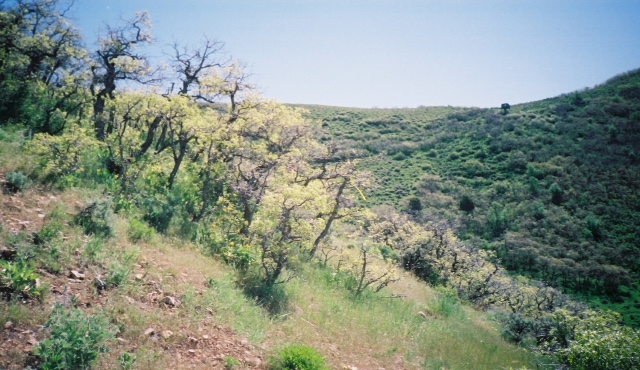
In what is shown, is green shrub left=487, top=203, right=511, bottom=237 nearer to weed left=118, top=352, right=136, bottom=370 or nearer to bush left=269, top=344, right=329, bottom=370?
bush left=269, top=344, right=329, bottom=370

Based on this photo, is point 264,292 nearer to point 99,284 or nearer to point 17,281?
point 99,284

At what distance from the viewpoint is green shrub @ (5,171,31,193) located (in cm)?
663

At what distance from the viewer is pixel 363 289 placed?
11.2 metres

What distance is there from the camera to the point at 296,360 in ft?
17.2

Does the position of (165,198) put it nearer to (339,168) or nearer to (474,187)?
(339,168)

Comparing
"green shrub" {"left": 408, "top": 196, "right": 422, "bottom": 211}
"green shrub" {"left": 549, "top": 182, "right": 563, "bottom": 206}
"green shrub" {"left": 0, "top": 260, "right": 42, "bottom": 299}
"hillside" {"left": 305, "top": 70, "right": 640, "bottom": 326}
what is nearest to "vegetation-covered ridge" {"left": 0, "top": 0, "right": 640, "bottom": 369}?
"green shrub" {"left": 0, "top": 260, "right": 42, "bottom": 299}

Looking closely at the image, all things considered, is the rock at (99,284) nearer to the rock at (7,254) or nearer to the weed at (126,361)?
the rock at (7,254)

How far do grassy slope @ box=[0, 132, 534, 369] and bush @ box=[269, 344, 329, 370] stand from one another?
32cm

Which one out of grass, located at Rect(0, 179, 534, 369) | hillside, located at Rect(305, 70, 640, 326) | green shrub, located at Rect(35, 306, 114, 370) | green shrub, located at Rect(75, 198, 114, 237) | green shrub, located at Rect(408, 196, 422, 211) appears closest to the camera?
green shrub, located at Rect(35, 306, 114, 370)

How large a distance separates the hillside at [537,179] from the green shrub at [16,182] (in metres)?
28.7

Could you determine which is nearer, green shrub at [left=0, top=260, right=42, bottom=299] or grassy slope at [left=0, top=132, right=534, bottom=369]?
green shrub at [left=0, top=260, right=42, bottom=299]

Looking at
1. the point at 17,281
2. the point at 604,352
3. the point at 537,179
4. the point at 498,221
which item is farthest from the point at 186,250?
the point at 537,179

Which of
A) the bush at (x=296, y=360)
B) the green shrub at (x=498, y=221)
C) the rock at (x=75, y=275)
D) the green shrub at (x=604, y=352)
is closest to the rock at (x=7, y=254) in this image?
the rock at (x=75, y=275)

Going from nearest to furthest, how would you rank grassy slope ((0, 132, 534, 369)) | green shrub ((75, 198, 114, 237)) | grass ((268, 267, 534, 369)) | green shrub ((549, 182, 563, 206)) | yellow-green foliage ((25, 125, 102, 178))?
grassy slope ((0, 132, 534, 369)) → green shrub ((75, 198, 114, 237)) → grass ((268, 267, 534, 369)) → yellow-green foliage ((25, 125, 102, 178)) → green shrub ((549, 182, 563, 206))
